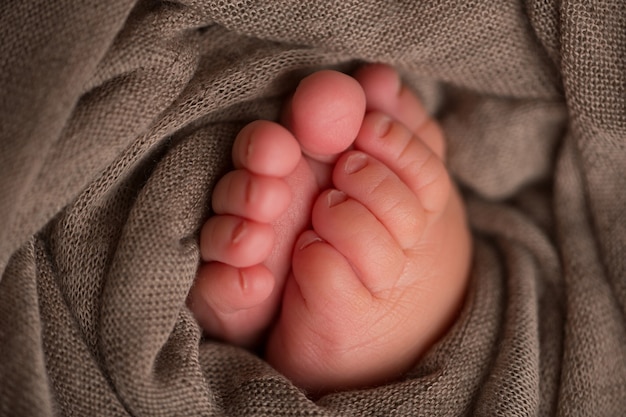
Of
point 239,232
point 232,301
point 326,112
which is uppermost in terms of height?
point 326,112

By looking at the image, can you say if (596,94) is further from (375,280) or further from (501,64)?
(375,280)

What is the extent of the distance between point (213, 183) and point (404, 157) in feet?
0.93

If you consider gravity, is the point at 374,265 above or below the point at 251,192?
below

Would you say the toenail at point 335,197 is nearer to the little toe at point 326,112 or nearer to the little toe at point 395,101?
the little toe at point 326,112

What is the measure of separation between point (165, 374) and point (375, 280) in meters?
0.31

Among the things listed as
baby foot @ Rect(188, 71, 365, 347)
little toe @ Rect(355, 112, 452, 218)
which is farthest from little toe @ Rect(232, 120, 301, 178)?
little toe @ Rect(355, 112, 452, 218)

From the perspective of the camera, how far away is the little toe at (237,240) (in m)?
0.86

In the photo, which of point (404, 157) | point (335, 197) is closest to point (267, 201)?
point (335, 197)

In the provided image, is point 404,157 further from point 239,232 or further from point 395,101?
point 239,232

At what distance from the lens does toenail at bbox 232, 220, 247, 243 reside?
0.86 m

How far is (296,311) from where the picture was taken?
3.08ft

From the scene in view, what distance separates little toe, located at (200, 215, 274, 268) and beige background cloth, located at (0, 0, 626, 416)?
1.3 inches

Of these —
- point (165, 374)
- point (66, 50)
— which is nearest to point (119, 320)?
point (165, 374)

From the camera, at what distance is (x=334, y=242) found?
2.99ft
